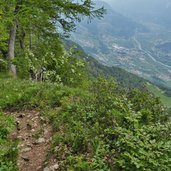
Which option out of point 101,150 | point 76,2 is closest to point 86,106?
point 101,150

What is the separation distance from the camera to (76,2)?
90.8 feet

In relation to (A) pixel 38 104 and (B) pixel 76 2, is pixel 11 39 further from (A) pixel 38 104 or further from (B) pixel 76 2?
(A) pixel 38 104

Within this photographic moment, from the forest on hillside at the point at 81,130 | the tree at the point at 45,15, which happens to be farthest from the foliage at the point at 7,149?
the tree at the point at 45,15

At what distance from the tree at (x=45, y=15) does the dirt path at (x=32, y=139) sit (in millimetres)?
12878

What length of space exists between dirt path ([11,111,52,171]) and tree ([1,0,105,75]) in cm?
1288

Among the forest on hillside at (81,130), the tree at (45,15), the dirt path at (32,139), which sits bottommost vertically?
the dirt path at (32,139)

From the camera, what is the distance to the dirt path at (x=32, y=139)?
8.90 meters

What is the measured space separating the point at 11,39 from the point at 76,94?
16490 mm

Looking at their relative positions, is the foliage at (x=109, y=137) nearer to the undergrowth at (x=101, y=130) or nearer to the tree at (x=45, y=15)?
the undergrowth at (x=101, y=130)

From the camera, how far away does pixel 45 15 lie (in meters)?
25.2

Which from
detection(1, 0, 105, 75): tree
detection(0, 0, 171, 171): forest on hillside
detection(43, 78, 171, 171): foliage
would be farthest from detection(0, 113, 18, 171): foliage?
detection(1, 0, 105, 75): tree

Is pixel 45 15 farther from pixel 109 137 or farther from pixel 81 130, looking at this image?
pixel 109 137

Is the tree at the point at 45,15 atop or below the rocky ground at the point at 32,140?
atop

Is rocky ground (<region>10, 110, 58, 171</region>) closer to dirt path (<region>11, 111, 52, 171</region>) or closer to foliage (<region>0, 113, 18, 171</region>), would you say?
dirt path (<region>11, 111, 52, 171</region>)
